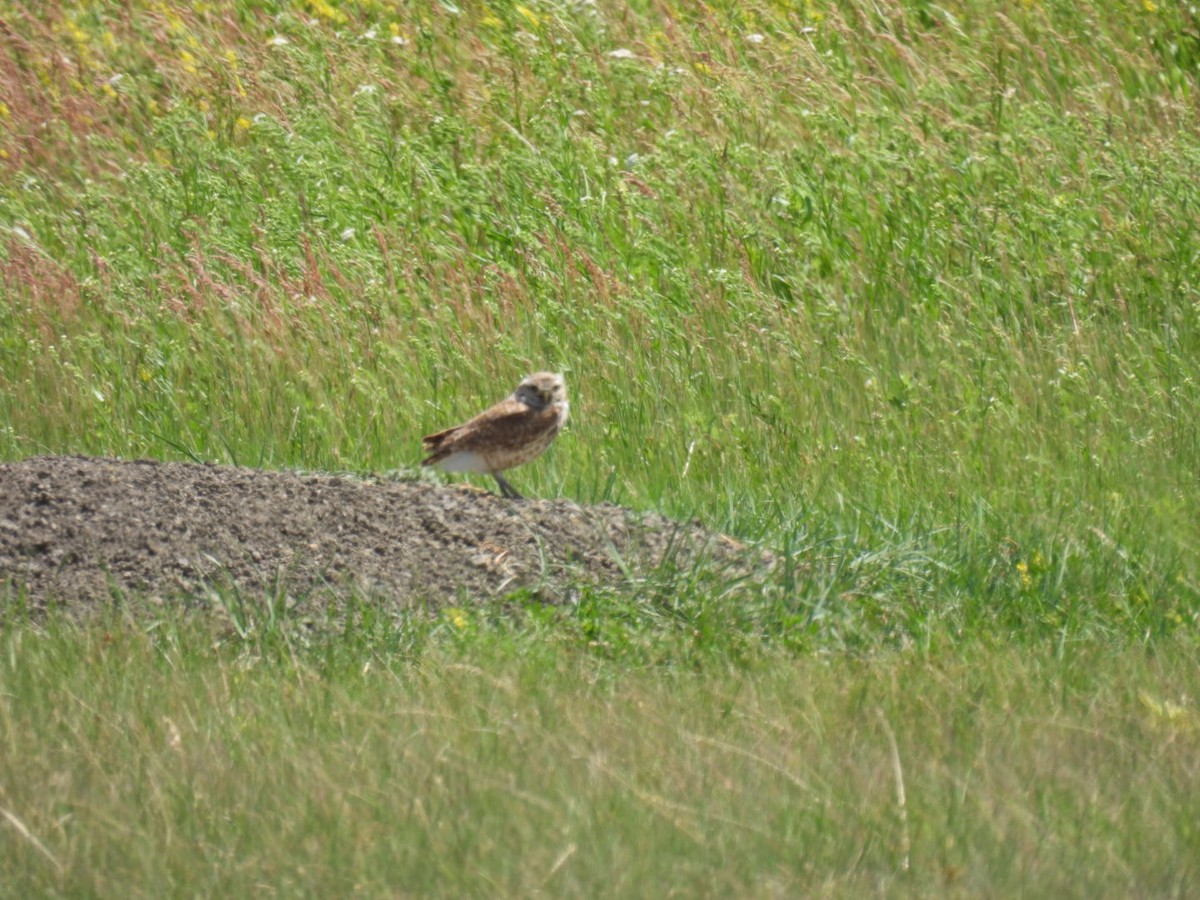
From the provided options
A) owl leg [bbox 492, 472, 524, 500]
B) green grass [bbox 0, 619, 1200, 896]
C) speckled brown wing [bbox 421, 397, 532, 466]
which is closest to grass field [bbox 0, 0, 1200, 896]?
green grass [bbox 0, 619, 1200, 896]

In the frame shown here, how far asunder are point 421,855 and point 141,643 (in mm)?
1787

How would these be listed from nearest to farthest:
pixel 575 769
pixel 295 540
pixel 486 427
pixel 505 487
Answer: pixel 575 769 → pixel 295 540 → pixel 486 427 → pixel 505 487

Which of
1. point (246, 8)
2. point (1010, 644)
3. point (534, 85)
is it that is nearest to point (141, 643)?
point (1010, 644)

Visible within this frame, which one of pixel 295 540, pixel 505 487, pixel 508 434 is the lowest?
pixel 505 487

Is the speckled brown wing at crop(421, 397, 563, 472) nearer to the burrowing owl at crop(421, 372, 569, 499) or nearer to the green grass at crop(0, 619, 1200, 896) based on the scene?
the burrowing owl at crop(421, 372, 569, 499)

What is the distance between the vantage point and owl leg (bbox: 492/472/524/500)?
673cm

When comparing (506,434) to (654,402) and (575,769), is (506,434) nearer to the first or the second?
(654,402)

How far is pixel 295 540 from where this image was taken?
614 centimetres

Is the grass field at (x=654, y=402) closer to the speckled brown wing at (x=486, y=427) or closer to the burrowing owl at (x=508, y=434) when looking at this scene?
the burrowing owl at (x=508, y=434)

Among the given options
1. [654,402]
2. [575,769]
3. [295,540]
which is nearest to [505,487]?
[295,540]

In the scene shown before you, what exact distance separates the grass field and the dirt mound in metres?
0.24

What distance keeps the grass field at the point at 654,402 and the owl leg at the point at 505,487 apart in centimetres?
36

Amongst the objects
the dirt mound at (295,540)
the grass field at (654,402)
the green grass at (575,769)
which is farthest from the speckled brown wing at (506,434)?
the green grass at (575,769)

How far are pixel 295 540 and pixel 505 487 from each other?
3.17 feet
